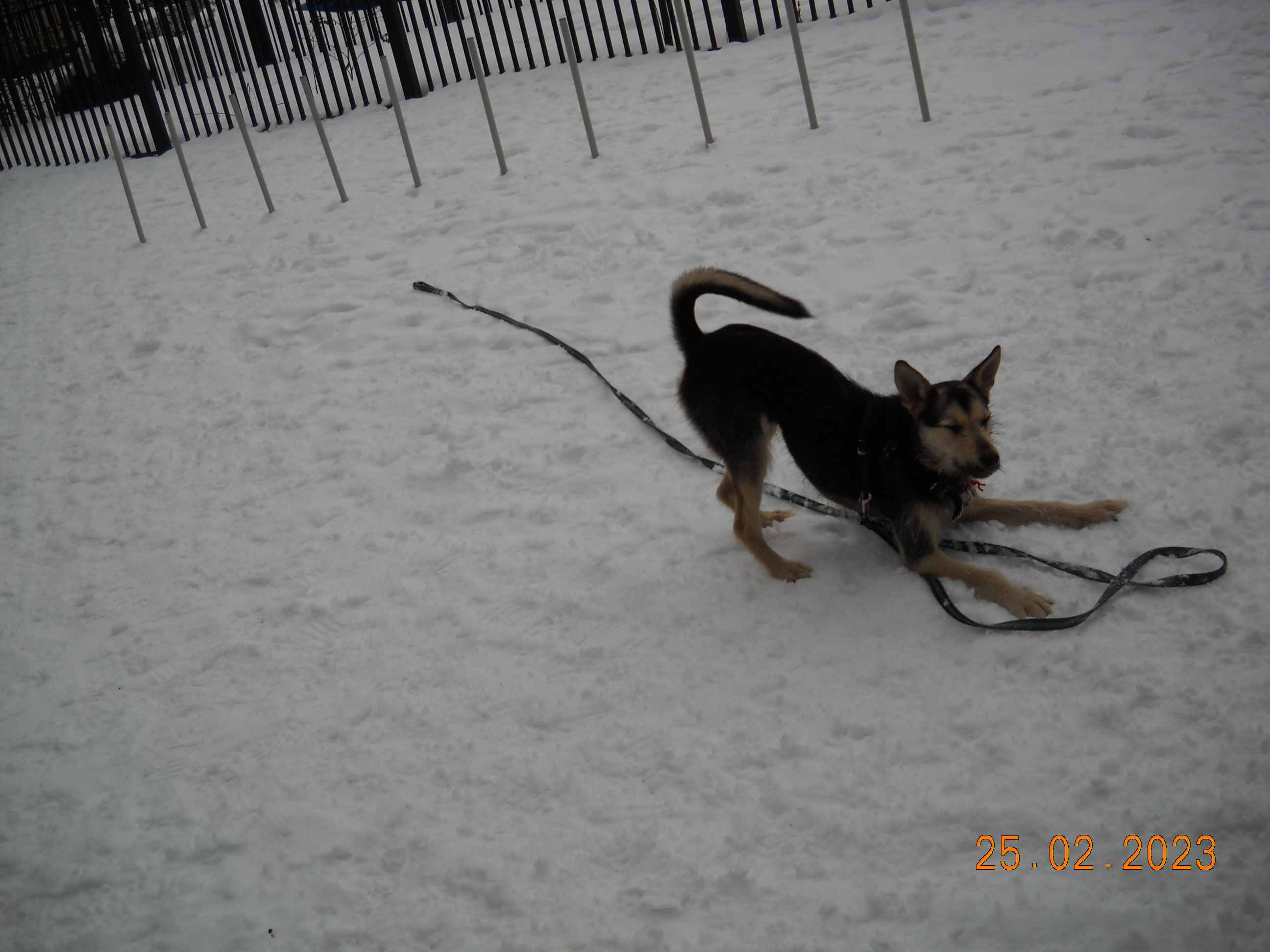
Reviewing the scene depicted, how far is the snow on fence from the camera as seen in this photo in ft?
33.6

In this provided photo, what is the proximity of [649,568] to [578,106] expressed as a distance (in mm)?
6435

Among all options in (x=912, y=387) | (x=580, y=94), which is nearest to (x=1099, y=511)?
(x=912, y=387)

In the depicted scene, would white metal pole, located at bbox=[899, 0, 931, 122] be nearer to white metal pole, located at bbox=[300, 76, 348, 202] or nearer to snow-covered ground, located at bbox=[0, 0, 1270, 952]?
snow-covered ground, located at bbox=[0, 0, 1270, 952]

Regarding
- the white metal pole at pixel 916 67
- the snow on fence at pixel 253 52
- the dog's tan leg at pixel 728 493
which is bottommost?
the dog's tan leg at pixel 728 493

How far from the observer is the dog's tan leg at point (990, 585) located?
329 centimetres

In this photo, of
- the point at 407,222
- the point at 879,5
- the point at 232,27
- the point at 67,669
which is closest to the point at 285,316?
the point at 407,222

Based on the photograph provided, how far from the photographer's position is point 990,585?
3.38 m

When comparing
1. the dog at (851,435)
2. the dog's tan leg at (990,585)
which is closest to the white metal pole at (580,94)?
the dog at (851,435)

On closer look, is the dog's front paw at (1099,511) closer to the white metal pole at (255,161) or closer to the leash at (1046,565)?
the leash at (1046,565)

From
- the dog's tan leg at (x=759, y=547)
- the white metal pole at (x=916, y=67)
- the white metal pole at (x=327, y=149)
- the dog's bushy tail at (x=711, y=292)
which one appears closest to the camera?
the dog's bushy tail at (x=711, y=292)

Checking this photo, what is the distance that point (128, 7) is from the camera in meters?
10.8

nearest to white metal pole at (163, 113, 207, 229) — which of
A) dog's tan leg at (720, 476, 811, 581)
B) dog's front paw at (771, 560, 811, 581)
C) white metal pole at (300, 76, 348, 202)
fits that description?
white metal pole at (300, 76, 348, 202)

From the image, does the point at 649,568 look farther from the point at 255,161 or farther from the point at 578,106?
the point at 255,161

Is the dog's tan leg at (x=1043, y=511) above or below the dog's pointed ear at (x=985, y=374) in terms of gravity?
below
